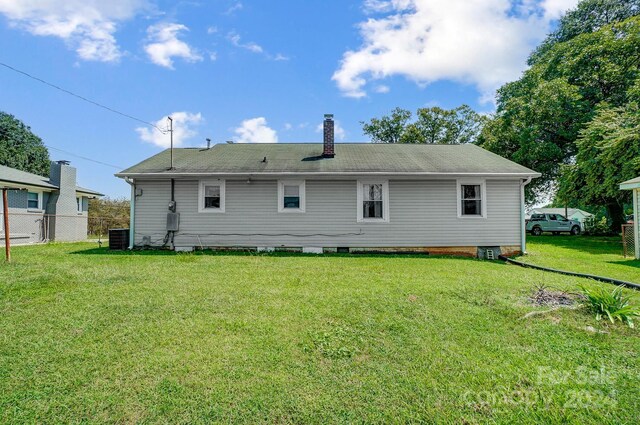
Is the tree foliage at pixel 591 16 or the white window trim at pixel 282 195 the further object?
the tree foliage at pixel 591 16

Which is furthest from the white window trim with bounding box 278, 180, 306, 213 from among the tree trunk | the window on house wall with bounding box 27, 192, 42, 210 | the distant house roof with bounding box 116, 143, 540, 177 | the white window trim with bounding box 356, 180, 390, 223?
the tree trunk

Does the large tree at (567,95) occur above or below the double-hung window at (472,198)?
above

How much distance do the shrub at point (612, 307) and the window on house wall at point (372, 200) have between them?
660cm

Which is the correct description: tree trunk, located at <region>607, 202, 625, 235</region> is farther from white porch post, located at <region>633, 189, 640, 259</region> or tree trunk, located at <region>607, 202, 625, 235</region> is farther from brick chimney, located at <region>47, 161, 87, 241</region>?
brick chimney, located at <region>47, 161, 87, 241</region>

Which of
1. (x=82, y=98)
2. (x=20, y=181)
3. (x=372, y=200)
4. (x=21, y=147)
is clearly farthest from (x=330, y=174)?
(x=21, y=147)

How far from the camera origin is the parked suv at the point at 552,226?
874 inches

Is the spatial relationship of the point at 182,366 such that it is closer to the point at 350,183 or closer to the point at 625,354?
the point at 625,354

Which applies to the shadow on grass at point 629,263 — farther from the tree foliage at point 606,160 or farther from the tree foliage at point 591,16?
the tree foliage at point 591,16

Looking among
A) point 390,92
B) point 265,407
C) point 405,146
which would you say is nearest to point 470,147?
point 405,146

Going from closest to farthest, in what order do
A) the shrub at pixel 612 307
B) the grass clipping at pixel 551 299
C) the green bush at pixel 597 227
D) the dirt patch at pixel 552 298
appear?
1. the shrub at pixel 612 307
2. the grass clipping at pixel 551 299
3. the dirt patch at pixel 552 298
4. the green bush at pixel 597 227

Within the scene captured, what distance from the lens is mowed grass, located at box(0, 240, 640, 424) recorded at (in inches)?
97.3

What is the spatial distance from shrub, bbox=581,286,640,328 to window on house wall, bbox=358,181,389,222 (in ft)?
21.6

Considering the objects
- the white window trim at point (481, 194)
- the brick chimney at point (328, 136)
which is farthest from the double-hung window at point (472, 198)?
the brick chimney at point (328, 136)

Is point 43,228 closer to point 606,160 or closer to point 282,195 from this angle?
point 282,195
